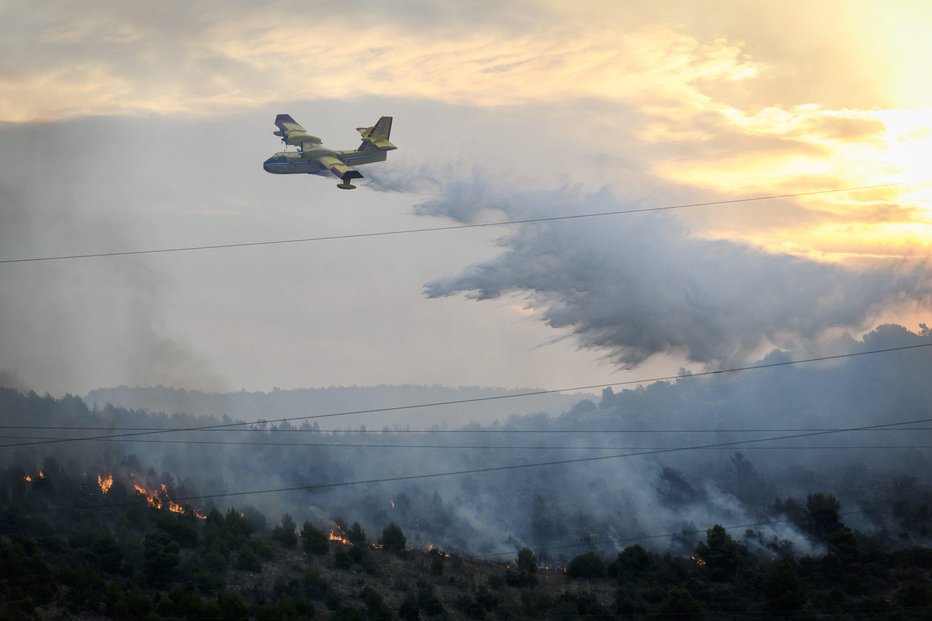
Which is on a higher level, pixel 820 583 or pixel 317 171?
pixel 317 171

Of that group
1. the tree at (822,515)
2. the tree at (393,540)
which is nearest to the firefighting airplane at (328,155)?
the tree at (393,540)

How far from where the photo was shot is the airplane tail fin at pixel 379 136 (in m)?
131

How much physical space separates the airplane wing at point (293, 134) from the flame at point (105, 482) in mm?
70950

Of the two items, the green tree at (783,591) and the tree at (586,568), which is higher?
the green tree at (783,591)

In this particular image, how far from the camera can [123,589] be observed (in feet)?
372

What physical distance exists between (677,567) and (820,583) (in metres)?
17.5

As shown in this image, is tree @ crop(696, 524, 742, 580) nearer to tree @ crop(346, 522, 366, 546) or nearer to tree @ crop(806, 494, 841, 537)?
tree @ crop(806, 494, 841, 537)

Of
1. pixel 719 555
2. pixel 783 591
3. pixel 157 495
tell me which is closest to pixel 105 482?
pixel 157 495

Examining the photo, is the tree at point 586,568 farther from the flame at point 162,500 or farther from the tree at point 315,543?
the flame at point 162,500

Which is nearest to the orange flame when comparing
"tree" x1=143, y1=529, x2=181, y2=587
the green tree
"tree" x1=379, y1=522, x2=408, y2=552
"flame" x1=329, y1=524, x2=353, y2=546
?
"flame" x1=329, y1=524, x2=353, y2=546

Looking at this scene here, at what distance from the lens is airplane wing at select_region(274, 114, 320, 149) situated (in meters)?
134

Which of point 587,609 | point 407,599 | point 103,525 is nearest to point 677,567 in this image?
point 587,609

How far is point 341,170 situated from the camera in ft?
406

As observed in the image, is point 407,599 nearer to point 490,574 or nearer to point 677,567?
point 490,574
